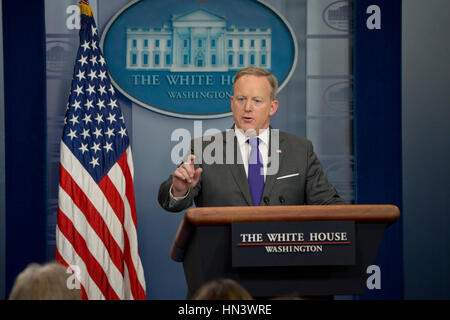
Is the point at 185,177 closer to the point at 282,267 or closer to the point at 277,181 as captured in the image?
the point at 282,267

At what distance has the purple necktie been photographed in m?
2.30

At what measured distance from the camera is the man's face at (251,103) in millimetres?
2441

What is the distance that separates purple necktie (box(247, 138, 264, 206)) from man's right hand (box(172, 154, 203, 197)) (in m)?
0.41

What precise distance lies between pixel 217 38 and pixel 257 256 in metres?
2.56

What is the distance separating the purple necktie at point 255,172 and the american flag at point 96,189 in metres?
1.41

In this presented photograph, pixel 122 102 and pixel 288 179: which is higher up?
pixel 122 102

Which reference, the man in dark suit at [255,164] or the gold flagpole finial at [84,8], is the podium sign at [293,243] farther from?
the gold flagpole finial at [84,8]

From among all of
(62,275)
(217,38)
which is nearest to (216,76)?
(217,38)

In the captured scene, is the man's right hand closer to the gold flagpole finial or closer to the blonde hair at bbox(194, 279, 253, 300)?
the blonde hair at bbox(194, 279, 253, 300)

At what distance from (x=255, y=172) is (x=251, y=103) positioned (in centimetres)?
33

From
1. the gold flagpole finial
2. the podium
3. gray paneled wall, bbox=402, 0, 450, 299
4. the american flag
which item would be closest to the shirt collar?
the podium

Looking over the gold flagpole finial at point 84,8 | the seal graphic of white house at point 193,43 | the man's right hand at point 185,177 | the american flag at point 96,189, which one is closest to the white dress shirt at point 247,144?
the man's right hand at point 185,177
